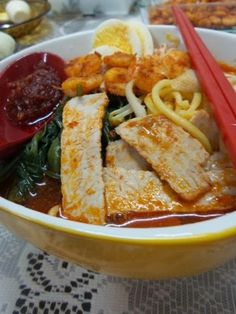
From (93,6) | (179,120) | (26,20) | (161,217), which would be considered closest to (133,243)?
(161,217)

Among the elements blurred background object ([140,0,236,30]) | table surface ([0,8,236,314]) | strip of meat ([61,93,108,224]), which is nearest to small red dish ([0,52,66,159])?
strip of meat ([61,93,108,224])

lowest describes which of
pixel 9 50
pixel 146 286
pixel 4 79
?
pixel 146 286

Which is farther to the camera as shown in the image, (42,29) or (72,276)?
(42,29)

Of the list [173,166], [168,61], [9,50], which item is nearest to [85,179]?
[173,166]

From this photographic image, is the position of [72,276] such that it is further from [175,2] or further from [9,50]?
[175,2]

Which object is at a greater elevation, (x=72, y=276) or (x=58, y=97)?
(x=58, y=97)

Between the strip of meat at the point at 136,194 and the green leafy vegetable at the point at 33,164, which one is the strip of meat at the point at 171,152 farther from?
the green leafy vegetable at the point at 33,164

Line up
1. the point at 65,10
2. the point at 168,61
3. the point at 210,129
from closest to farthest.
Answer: the point at 210,129, the point at 168,61, the point at 65,10

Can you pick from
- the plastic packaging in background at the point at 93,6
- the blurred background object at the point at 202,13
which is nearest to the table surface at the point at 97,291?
the blurred background object at the point at 202,13
